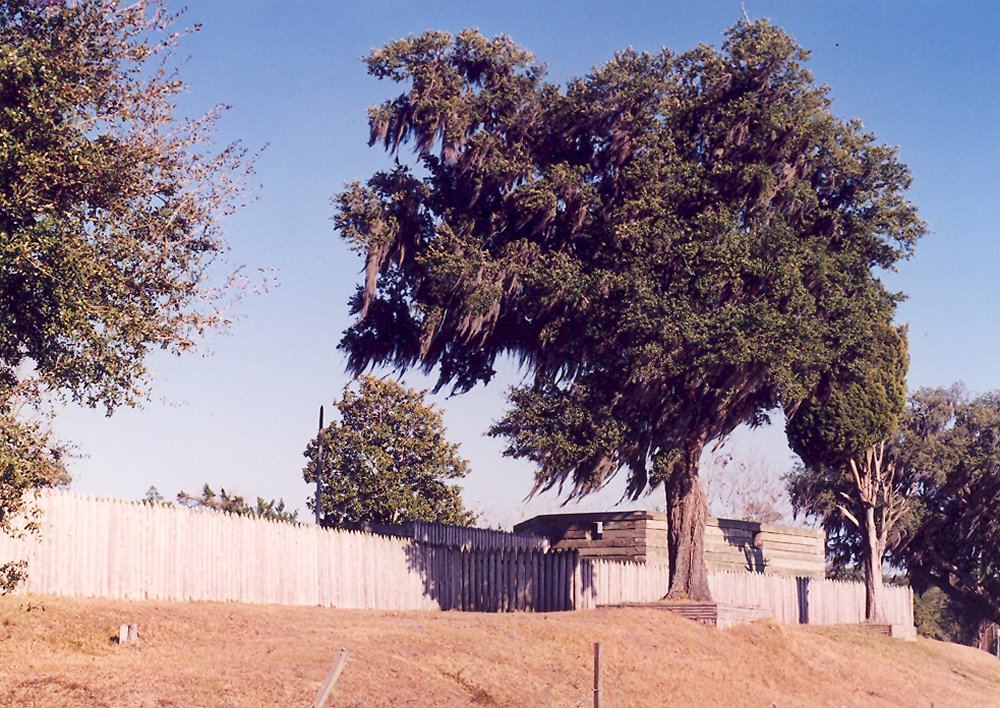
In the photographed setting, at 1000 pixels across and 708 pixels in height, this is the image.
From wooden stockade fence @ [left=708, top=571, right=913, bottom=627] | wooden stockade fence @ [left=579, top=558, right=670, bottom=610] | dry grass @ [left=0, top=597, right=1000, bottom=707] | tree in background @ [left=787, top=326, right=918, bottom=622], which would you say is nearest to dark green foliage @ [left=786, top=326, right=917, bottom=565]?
tree in background @ [left=787, top=326, right=918, bottom=622]

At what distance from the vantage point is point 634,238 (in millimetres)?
31875

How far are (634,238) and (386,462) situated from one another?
107 ft

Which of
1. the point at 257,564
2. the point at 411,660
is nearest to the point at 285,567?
the point at 257,564

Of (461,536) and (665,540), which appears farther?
(665,540)

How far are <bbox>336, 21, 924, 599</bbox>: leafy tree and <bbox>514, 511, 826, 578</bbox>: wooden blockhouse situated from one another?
9781 millimetres

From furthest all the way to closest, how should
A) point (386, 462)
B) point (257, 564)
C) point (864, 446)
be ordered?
point (386, 462), point (864, 446), point (257, 564)

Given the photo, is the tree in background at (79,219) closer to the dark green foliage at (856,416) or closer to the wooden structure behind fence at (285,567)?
the wooden structure behind fence at (285,567)

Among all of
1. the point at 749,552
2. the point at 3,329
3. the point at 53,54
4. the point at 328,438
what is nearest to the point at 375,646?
the point at 3,329

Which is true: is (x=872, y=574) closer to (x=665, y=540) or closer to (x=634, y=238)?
(x=665, y=540)

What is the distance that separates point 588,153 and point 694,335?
671cm

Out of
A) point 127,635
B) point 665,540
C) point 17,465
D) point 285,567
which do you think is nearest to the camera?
point 17,465

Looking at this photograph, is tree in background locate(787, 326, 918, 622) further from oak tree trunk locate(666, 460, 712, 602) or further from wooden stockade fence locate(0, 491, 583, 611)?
wooden stockade fence locate(0, 491, 583, 611)

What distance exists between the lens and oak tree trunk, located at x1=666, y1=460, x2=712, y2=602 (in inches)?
1331

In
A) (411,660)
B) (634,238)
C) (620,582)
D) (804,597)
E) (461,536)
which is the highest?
(634,238)
